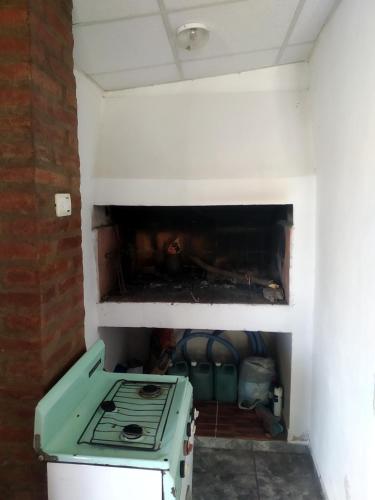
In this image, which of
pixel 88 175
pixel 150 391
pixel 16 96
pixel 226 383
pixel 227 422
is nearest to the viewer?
pixel 16 96

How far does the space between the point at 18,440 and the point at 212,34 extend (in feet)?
5.82

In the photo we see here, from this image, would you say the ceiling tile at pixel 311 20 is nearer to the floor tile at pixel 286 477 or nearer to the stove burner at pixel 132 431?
the stove burner at pixel 132 431

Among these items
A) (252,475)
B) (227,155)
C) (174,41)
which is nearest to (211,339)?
(252,475)

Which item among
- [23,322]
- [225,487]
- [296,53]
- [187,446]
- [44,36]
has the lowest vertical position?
[225,487]

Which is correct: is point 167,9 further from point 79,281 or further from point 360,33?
point 79,281

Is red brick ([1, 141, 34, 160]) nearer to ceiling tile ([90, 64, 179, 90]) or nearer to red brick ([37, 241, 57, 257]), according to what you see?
red brick ([37, 241, 57, 257])

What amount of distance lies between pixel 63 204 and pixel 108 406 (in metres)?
0.76

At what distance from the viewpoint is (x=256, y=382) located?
2658 millimetres

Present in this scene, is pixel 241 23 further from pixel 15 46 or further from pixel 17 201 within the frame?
pixel 17 201

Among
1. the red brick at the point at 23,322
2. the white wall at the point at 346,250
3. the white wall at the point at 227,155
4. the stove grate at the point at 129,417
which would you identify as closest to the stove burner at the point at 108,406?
the stove grate at the point at 129,417

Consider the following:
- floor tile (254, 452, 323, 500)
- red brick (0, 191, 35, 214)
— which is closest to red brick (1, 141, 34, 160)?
red brick (0, 191, 35, 214)

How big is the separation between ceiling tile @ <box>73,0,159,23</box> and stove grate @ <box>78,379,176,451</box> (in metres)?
1.45

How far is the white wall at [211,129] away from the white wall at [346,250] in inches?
6.3

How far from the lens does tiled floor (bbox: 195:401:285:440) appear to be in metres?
2.38
